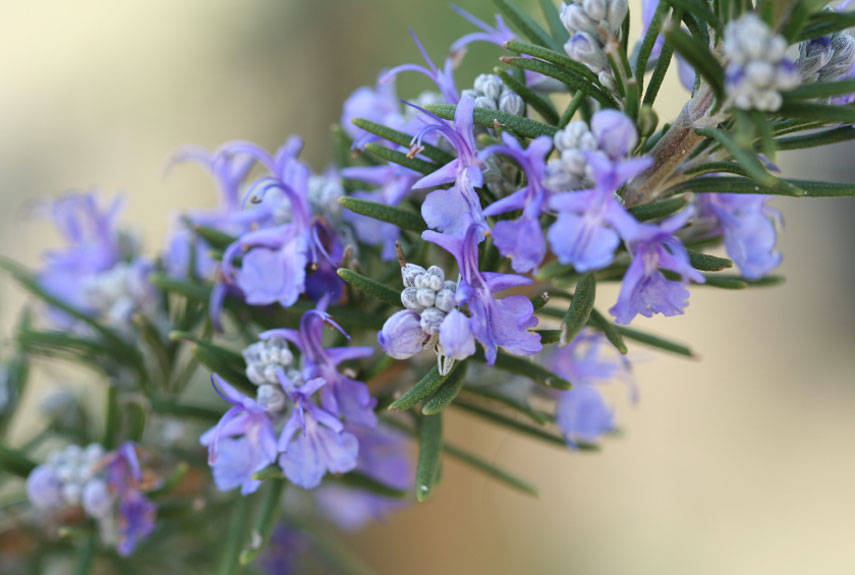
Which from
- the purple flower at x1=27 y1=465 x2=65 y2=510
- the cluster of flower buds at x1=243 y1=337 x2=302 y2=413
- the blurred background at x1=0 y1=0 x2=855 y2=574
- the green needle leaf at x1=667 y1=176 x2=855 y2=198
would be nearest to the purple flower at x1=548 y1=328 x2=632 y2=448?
the green needle leaf at x1=667 y1=176 x2=855 y2=198

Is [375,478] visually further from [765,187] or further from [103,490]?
[765,187]

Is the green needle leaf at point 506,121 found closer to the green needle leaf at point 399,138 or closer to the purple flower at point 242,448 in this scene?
the green needle leaf at point 399,138

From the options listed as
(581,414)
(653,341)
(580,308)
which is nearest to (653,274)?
(580,308)

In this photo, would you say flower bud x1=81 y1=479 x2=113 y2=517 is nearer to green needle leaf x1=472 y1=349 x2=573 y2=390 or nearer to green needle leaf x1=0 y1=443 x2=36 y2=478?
green needle leaf x1=0 y1=443 x2=36 y2=478

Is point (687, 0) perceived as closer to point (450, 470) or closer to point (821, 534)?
point (450, 470)

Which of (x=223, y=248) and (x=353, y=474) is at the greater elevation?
(x=223, y=248)

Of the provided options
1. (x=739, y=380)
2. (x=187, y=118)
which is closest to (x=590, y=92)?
(x=739, y=380)

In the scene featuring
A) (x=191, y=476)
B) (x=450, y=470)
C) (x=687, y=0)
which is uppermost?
(x=687, y=0)
